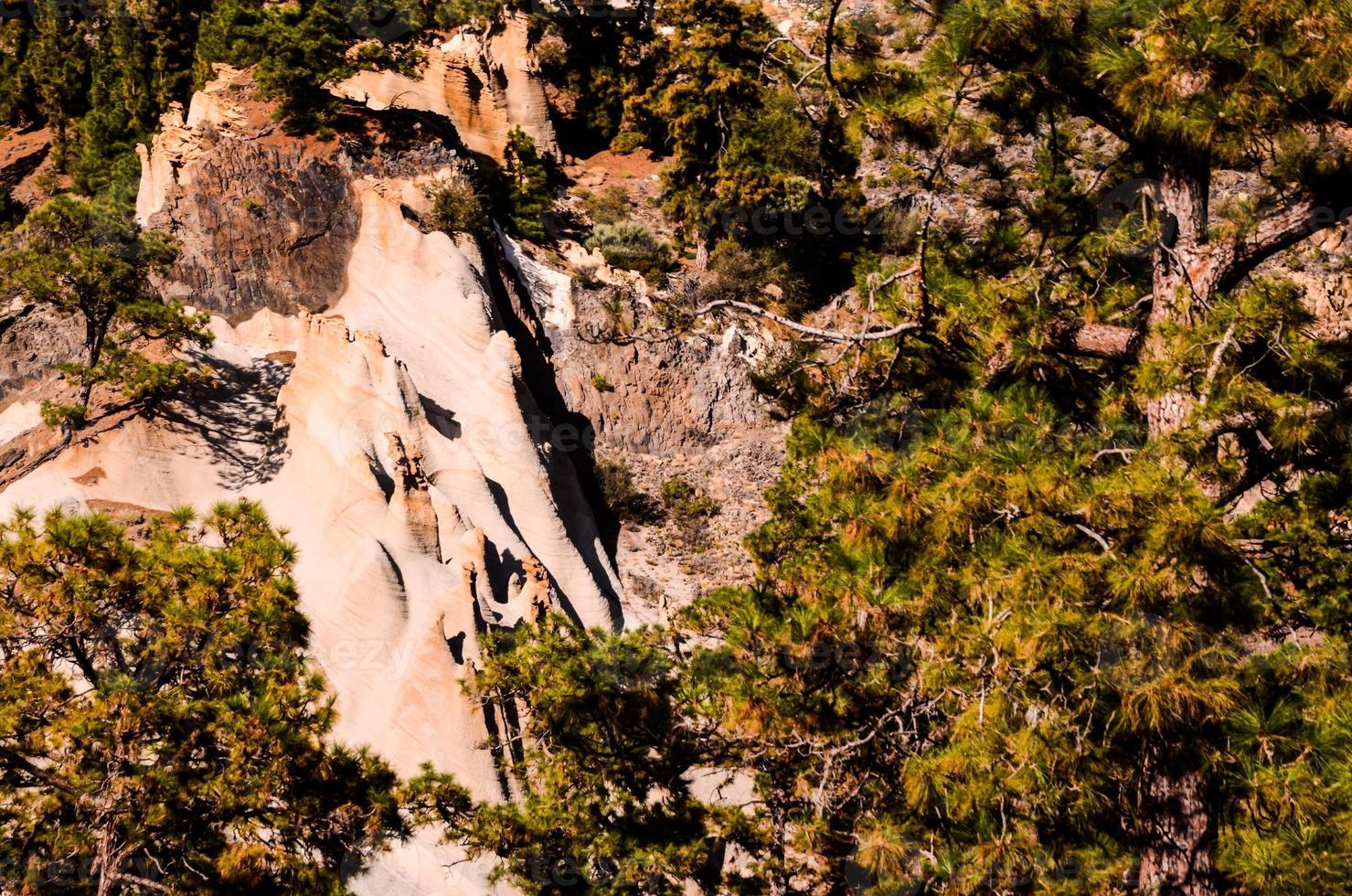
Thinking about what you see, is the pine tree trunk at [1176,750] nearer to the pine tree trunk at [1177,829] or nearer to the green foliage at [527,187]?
the pine tree trunk at [1177,829]

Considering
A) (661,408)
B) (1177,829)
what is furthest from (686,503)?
(1177,829)

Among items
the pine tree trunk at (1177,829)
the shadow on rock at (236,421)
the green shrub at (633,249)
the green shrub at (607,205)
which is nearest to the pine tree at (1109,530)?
the pine tree trunk at (1177,829)

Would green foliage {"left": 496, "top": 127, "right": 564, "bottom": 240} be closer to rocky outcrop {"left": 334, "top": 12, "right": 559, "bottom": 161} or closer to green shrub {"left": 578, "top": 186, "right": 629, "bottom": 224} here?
rocky outcrop {"left": 334, "top": 12, "right": 559, "bottom": 161}

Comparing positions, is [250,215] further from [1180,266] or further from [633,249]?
[1180,266]

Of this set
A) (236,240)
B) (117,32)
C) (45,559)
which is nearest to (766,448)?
(236,240)

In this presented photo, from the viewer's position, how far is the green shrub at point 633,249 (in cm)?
2767

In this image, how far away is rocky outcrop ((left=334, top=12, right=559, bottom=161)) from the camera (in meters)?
28.8

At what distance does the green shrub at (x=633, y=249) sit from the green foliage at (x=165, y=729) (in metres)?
19.9

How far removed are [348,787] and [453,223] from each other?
50.2ft

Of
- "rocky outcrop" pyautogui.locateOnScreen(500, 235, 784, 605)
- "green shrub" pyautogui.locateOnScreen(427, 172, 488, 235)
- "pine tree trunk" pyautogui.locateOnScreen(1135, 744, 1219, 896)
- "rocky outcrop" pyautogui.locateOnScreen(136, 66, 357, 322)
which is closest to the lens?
"pine tree trunk" pyautogui.locateOnScreen(1135, 744, 1219, 896)

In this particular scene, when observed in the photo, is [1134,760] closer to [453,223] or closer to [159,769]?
[159,769]

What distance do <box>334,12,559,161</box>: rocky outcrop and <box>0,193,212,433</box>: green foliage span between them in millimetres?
9312

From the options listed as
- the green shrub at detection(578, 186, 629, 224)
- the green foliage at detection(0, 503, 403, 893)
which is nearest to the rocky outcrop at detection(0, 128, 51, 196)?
the green shrub at detection(578, 186, 629, 224)

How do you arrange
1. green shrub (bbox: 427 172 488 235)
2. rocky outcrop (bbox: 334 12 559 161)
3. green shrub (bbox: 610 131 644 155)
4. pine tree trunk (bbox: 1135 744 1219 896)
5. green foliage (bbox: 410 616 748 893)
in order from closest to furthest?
pine tree trunk (bbox: 1135 744 1219 896), green foliage (bbox: 410 616 748 893), green shrub (bbox: 427 172 488 235), rocky outcrop (bbox: 334 12 559 161), green shrub (bbox: 610 131 644 155)
